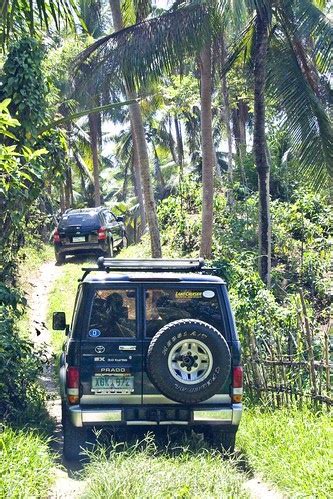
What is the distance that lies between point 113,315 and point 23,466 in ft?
5.57

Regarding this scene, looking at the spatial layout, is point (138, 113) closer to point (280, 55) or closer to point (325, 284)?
point (280, 55)

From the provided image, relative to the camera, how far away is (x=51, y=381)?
11.4 metres

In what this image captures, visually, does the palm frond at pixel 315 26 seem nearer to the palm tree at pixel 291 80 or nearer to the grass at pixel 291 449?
the palm tree at pixel 291 80

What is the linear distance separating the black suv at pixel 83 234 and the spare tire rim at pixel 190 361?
13680 millimetres

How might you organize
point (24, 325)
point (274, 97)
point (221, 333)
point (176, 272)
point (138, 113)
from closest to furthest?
point (221, 333), point (176, 272), point (274, 97), point (24, 325), point (138, 113)

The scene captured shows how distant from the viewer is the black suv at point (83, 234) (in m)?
20.2

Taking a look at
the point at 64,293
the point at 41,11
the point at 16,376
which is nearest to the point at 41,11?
the point at 41,11

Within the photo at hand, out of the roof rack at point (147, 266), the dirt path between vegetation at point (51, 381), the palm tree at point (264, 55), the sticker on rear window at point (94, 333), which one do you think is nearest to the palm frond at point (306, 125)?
the palm tree at point (264, 55)

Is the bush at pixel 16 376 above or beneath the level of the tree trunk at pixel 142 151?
beneath

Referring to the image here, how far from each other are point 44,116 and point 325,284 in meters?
7.57

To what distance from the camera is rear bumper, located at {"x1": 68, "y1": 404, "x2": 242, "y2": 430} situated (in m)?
6.65

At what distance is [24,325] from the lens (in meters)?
14.6

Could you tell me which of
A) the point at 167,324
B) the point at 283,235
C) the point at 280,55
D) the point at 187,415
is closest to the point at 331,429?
the point at 187,415

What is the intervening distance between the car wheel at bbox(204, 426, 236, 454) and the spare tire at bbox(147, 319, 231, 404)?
511 mm
